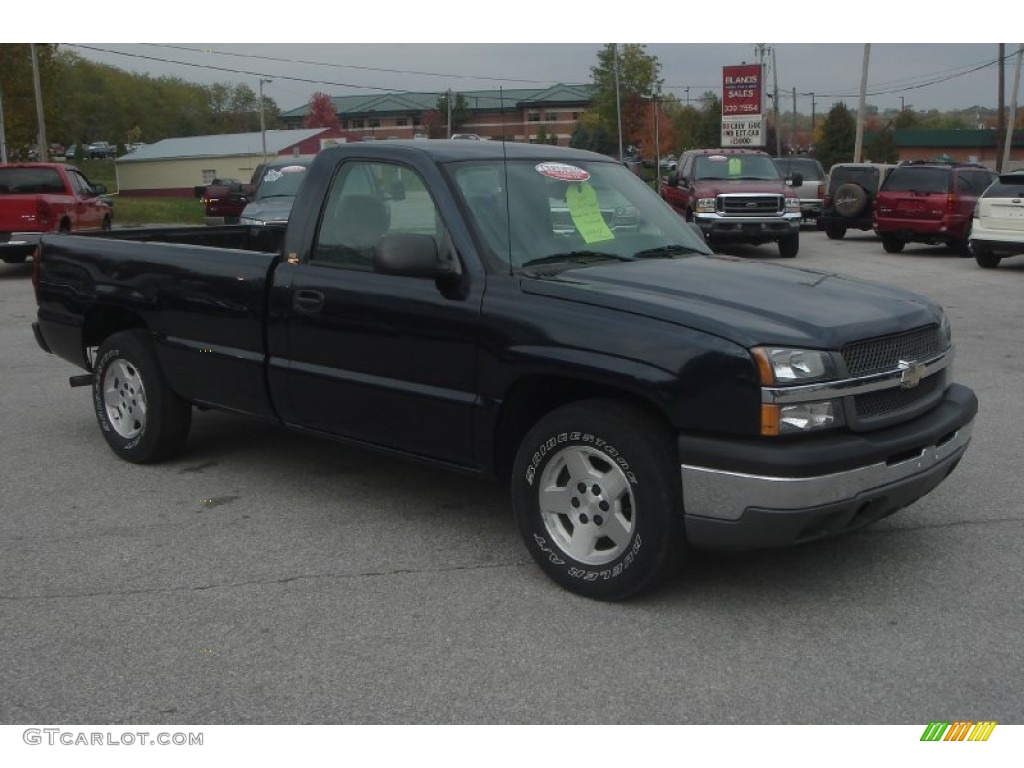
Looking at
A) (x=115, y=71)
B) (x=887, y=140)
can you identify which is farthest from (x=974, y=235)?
(x=115, y=71)

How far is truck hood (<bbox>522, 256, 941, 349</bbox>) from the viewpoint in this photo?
4.13 meters

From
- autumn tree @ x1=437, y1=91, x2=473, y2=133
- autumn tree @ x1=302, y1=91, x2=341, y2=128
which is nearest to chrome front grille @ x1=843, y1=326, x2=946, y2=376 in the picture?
autumn tree @ x1=437, y1=91, x2=473, y2=133

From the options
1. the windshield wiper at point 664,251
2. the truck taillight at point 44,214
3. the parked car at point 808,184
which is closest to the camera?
the windshield wiper at point 664,251

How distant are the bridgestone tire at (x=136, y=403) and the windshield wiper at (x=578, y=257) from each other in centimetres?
265

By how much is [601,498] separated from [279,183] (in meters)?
12.7

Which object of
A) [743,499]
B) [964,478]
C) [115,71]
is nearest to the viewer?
[743,499]

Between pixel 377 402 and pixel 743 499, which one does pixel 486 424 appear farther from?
pixel 743 499

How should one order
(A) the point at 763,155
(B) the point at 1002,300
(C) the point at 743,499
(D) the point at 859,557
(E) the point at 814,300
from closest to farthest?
(C) the point at 743,499 → (E) the point at 814,300 → (D) the point at 859,557 → (B) the point at 1002,300 → (A) the point at 763,155

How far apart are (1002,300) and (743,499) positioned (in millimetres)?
11915

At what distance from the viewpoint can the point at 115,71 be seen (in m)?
132

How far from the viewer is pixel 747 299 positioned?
14.6ft

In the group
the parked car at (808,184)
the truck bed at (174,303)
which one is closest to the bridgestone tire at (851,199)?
the parked car at (808,184)

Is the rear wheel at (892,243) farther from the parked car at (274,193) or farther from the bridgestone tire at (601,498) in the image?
the bridgestone tire at (601,498)
